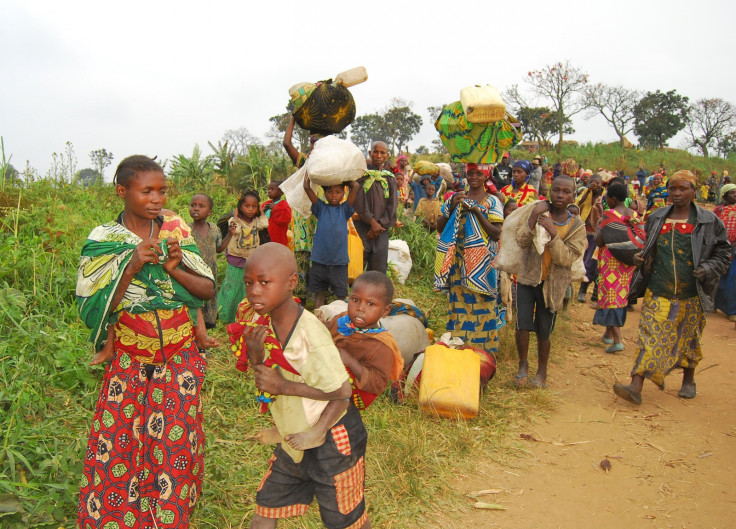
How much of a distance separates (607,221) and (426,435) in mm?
3771

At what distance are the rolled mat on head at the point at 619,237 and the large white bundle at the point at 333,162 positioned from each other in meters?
3.22

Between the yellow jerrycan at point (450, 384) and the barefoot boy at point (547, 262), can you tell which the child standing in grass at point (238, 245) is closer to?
the yellow jerrycan at point (450, 384)

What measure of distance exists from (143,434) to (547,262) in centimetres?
350

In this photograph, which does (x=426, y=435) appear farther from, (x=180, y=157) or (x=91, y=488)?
(x=180, y=157)

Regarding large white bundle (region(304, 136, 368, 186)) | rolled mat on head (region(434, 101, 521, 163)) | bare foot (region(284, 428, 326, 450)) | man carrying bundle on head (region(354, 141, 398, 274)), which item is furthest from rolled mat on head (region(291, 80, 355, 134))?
bare foot (region(284, 428, 326, 450))

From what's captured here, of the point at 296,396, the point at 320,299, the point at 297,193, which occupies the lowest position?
the point at 320,299

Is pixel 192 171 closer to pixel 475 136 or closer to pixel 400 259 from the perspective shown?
pixel 400 259

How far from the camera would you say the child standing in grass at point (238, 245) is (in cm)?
523

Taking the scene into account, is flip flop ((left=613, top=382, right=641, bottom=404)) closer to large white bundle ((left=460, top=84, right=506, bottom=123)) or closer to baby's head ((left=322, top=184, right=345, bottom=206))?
large white bundle ((left=460, top=84, right=506, bottom=123))

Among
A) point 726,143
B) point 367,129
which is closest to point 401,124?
point 367,129

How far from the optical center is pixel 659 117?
4128 centimetres

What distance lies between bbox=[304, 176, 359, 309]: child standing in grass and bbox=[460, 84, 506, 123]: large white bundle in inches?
48.9

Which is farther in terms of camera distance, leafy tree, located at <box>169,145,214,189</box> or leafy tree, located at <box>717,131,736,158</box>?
leafy tree, located at <box>717,131,736,158</box>

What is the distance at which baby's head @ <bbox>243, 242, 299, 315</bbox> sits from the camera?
1879mm
